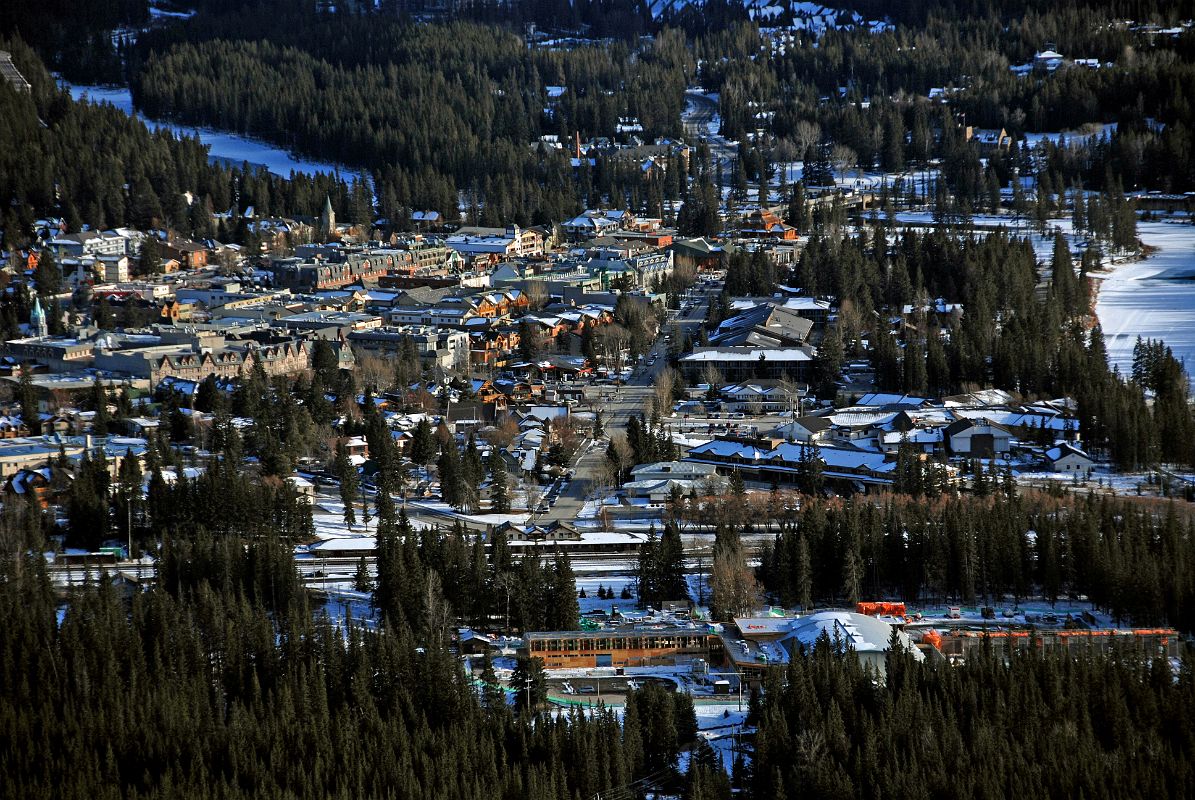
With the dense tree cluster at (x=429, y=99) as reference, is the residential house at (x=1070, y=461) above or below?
below

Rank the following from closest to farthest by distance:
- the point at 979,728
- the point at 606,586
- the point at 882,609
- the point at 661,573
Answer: the point at 979,728 < the point at 882,609 < the point at 661,573 < the point at 606,586

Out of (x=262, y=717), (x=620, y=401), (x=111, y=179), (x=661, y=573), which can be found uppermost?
(x=111, y=179)

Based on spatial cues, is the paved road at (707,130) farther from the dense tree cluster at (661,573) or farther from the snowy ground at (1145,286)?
the dense tree cluster at (661,573)

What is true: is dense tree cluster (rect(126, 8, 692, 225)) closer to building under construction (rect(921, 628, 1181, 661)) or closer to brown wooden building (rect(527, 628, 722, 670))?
brown wooden building (rect(527, 628, 722, 670))

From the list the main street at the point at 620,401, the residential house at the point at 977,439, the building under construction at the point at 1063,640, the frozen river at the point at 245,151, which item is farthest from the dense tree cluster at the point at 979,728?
the frozen river at the point at 245,151

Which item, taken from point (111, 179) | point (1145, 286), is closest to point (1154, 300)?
point (1145, 286)

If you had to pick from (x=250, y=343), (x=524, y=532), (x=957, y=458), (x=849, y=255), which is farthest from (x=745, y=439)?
(x=849, y=255)

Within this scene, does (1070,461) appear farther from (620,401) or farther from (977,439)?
(620,401)

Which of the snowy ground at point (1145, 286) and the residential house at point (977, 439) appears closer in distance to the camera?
the residential house at point (977, 439)
